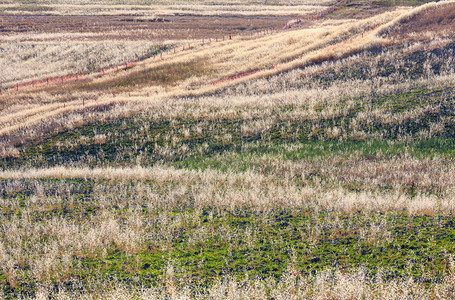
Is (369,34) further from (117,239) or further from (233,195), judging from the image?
(117,239)

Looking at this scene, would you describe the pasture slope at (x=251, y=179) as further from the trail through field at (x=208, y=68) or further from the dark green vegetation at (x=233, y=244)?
the trail through field at (x=208, y=68)

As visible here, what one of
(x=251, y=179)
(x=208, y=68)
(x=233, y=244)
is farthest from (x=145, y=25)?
(x=233, y=244)

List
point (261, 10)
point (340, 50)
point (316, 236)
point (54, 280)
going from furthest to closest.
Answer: point (261, 10) → point (340, 50) → point (316, 236) → point (54, 280)

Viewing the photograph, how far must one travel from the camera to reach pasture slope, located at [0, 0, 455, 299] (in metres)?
7.07

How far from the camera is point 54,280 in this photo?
288 inches

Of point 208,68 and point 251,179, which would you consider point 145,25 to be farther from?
point 251,179

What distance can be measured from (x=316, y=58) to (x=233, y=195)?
25531mm

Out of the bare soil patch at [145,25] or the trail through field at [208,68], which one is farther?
the bare soil patch at [145,25]

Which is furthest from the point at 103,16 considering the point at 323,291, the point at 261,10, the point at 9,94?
the point at 323,291

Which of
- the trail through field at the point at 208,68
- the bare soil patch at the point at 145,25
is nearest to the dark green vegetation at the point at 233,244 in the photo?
the trail through field at the point at 208,68

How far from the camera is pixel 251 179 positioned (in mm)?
13820

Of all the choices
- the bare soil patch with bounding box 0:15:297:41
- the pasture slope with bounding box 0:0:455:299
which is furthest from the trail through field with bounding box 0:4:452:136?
the bare soil patch with bounding box 0:15:297:41

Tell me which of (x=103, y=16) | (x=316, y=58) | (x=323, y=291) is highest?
(x=103, y=16)

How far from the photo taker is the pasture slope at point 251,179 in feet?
23.2
